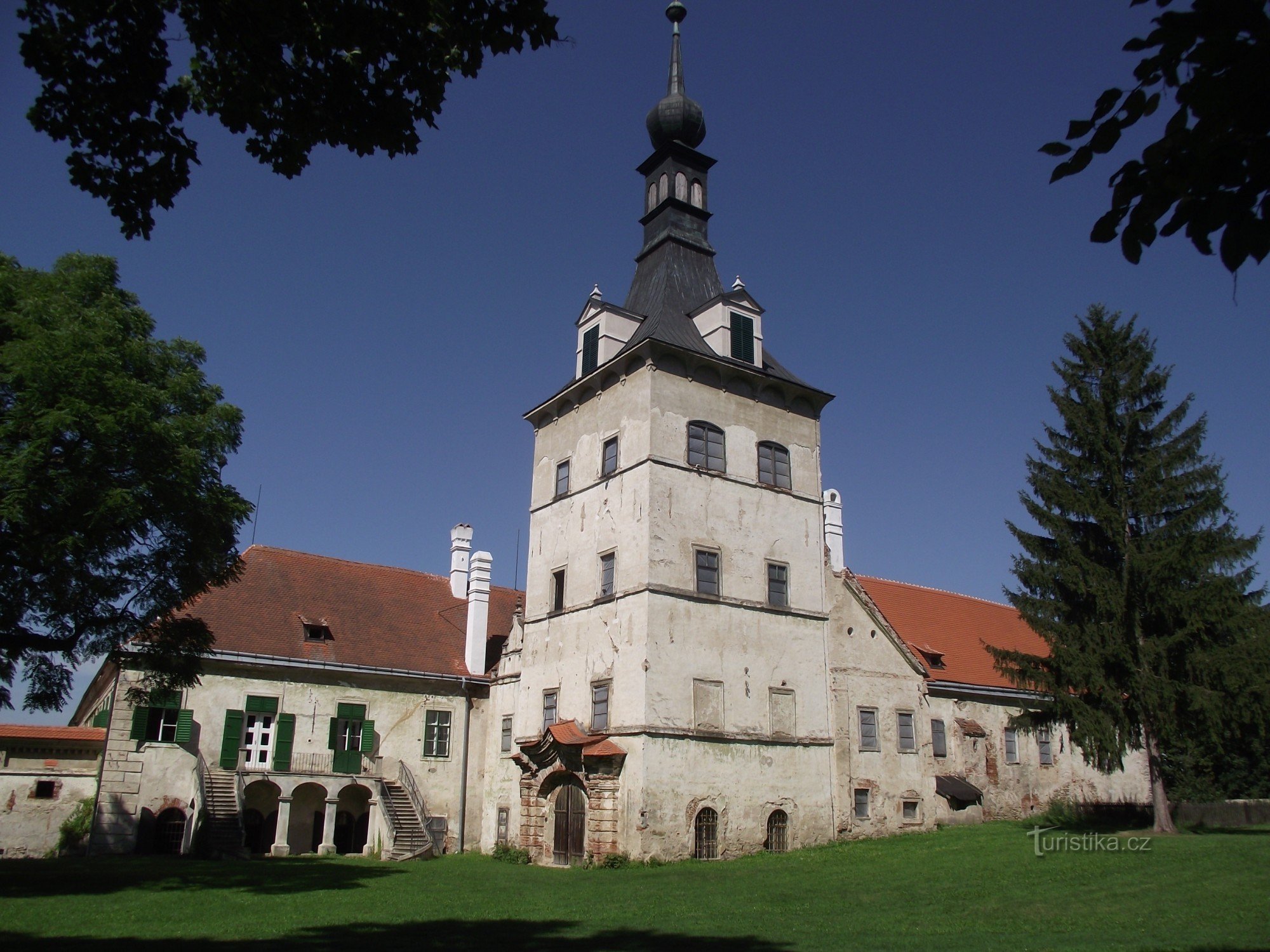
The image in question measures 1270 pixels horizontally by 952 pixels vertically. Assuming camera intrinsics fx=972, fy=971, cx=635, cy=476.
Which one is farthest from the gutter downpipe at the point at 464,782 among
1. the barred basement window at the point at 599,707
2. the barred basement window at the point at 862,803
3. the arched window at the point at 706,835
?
the barred basement window at the point at 862,803

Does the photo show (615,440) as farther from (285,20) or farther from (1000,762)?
(285,20)

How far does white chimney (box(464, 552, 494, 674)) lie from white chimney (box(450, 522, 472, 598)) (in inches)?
117

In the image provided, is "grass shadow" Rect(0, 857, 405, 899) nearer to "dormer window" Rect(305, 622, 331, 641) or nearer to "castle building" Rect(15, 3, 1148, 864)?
"castle building" Rect(15, 3, 1148, 864)

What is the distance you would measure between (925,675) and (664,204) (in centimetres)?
1733

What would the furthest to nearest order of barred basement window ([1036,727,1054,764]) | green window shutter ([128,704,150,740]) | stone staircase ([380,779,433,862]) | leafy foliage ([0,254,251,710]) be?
barred basement window ([1036,727,1054,764]) < stone staircase ([380,779,433,862]) < green window shutter ([128,704,150,740]) < leafy foliage ([0,254,251,710])

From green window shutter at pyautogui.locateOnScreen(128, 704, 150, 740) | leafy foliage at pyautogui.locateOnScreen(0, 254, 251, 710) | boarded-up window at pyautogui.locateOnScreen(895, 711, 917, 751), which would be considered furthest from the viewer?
boarded-up window at pyautogui.locateOnScreen(895, 711, 917, 751)

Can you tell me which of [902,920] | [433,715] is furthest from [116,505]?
[433,715]

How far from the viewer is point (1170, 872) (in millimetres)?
16453

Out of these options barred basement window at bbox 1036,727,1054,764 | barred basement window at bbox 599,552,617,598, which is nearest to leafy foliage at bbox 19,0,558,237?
barred basement window at bbox 599,552,617,598

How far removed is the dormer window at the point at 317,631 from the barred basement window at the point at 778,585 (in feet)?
44.5

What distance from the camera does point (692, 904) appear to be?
15852 millimetres

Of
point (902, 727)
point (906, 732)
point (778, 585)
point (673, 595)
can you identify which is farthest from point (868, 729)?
point (673, 595)

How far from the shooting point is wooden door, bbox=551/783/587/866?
24.7 metres

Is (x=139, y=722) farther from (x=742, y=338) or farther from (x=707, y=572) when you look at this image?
(x=742, y=338)
